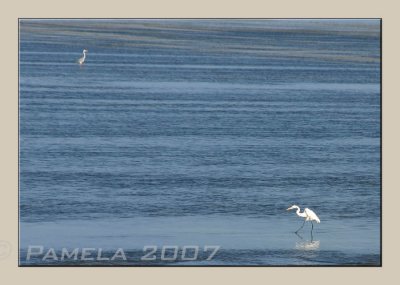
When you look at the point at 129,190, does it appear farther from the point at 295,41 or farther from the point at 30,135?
the point at 295,41

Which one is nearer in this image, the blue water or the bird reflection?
the bird reflection

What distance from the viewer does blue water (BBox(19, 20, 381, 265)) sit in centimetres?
3050

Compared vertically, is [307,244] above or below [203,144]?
below

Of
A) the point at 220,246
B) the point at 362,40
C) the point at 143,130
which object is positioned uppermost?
the point at 362,40

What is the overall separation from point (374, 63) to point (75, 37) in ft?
40.0

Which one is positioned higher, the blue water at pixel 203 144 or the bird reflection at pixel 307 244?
the blue water at pixel 203 144

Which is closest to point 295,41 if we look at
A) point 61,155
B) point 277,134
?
point 277,134

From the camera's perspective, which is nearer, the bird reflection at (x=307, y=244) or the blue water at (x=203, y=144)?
the bird reflection at (x=307, y=244)

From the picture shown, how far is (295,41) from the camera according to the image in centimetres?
5719

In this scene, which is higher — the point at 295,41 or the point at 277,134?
the point at 295,41

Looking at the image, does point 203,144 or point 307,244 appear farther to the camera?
point 203,144

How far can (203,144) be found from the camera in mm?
38281

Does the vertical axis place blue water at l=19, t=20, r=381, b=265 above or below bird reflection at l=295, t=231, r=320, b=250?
above

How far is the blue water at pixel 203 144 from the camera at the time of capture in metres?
30.5
